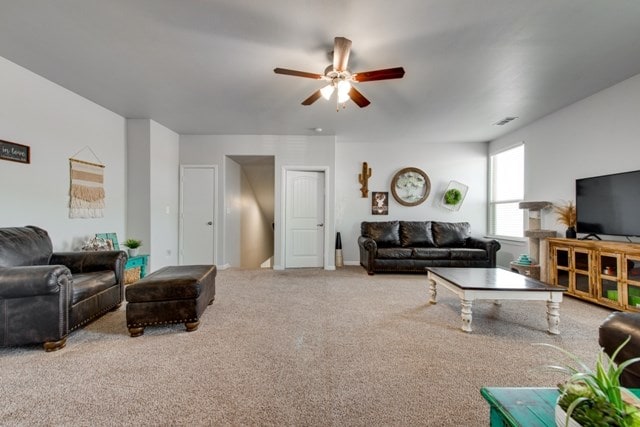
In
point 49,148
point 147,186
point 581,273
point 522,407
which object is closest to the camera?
point 522,407

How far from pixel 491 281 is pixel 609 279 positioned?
1.55 meters

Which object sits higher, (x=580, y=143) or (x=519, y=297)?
(x=580, y=143)

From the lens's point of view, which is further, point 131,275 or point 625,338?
point 131,275

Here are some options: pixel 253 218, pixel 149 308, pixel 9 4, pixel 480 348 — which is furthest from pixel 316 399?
pixel 253 218

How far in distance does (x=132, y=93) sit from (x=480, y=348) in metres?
4.59

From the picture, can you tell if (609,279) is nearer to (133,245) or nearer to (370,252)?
(370,252)

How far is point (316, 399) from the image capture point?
1.69m

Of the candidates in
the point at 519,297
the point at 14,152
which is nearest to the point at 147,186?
the point at 14,152

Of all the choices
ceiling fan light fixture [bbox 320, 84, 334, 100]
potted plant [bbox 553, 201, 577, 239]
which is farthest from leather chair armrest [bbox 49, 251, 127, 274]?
potted plant [bbox 553, 201, 577, 239]

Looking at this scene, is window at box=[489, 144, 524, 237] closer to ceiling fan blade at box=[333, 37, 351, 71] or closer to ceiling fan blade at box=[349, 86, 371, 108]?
ceiling fan blade at box=[349, 86, 371, 108]

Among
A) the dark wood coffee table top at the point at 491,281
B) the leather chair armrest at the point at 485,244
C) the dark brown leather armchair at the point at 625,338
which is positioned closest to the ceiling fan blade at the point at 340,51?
the dark wood coffee table top at the point at 491,281

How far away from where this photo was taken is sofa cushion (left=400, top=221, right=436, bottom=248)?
561 cm

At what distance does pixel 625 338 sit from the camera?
146 cm

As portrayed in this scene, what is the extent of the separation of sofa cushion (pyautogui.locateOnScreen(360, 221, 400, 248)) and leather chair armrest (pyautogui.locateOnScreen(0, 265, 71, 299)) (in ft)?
14.9
